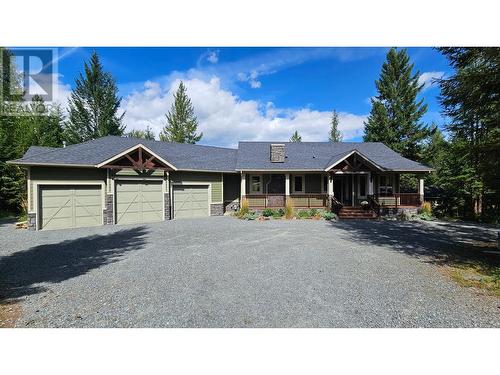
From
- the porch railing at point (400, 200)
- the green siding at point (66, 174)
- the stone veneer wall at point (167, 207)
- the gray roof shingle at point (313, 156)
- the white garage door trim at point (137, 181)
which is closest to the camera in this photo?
the green siding at point (66, 174)

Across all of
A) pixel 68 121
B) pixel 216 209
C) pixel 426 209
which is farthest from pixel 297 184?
pixel 68 121

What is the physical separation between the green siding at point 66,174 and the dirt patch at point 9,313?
9223 millimetres

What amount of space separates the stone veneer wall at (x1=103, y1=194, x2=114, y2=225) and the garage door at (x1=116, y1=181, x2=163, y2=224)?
0.30 meters

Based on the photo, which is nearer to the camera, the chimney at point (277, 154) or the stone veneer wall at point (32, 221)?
the stone veneer wall at point (32, 221)

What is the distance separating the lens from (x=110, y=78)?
1093 inches

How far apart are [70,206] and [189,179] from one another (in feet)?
21.1

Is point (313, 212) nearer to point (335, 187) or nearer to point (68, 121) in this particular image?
point (335, 187)

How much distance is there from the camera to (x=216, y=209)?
16234mm

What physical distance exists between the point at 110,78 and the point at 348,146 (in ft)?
91.5

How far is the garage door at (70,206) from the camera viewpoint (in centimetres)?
1139

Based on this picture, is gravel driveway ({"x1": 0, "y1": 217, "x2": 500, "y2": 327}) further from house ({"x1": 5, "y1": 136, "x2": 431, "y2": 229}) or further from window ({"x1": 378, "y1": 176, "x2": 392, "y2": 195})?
window ({"x1": 378, "y1": 176, "x2": 392, "y2": 195})

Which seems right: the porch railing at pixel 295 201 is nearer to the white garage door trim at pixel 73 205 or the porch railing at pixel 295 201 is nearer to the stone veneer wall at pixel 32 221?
the white garage door trim at pixel 73 205
